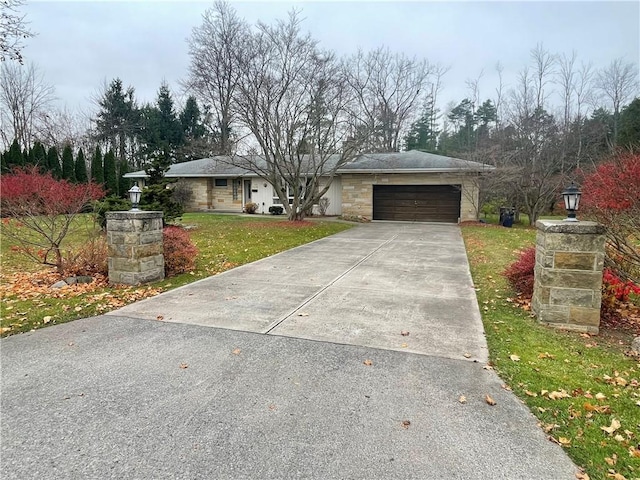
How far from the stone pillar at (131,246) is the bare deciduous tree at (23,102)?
28.0 m

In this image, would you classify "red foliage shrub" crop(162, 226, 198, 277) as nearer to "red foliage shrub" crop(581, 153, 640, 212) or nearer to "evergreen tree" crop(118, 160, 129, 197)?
"red foliage shrub" crop(581, 153, 640, 212)

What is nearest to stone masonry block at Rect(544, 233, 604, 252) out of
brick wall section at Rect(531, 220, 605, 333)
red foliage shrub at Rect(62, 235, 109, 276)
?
brick wall section at Rect(531, 220, 605, 333)

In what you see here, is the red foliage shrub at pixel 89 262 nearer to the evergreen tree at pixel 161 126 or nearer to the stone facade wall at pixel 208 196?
the stone facade wall at pixel 208 196

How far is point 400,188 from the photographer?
742 inches

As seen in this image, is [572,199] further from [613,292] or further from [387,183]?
[387,183]

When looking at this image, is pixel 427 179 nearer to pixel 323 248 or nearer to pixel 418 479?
pixel 323 248

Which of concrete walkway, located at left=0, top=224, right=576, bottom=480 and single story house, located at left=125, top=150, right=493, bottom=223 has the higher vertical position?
single story house, located at left=125, top=150, right=493, bottom=223

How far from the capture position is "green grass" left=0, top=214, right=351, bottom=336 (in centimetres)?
437

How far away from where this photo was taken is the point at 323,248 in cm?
980

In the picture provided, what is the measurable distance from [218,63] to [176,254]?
1116cm

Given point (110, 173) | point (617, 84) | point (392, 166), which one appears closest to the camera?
point (392, 166)

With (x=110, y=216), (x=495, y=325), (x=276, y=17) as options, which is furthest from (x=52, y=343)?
(x=276, y=17)

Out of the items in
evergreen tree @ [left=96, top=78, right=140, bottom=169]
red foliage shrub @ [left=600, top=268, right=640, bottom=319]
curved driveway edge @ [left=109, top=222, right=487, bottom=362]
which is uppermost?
evergreen tree @ [left=96, top=78, right=140, bottom=169]

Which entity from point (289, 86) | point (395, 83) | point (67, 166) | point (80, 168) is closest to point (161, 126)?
point (80, 168)
